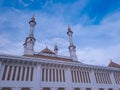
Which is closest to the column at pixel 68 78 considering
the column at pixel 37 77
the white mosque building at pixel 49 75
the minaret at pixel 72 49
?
the white mosque building at pixel 49 75

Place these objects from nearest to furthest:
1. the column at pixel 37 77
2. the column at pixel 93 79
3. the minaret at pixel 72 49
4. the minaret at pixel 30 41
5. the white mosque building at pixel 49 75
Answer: the white mosque building at pixel 49 75
the column at pixel 37 77
the column at pixel 93 79
the minaret at pixel 30 41
the minaret at pixel 72 49

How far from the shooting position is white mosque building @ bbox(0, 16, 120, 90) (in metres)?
17.2

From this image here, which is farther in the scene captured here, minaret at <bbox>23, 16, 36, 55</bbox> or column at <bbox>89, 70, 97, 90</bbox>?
minaret at <bbox>23, 16, 36, 55</bbox>

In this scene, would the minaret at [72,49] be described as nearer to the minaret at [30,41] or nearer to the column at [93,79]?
the column at [93,79]

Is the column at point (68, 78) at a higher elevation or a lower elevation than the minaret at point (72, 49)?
lower

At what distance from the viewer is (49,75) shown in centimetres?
1988

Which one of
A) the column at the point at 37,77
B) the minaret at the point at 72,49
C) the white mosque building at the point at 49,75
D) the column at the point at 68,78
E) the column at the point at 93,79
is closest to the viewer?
the white mosque building at the point at 49,75

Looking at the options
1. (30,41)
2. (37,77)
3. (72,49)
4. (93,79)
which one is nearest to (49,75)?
(37,77)

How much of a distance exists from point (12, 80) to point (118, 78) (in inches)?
957

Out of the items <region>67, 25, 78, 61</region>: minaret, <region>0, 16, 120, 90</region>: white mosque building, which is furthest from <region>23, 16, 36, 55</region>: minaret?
<region>67, 25, 78, 61</region>: minaret

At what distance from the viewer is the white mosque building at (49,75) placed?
56.3 ft

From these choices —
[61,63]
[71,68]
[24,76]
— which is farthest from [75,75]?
[24,76]

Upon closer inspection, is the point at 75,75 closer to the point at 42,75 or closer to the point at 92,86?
the point at 92,86

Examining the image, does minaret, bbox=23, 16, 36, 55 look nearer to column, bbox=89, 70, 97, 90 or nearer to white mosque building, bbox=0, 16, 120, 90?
white mosque building, bbox=0, 16, 120, 90
